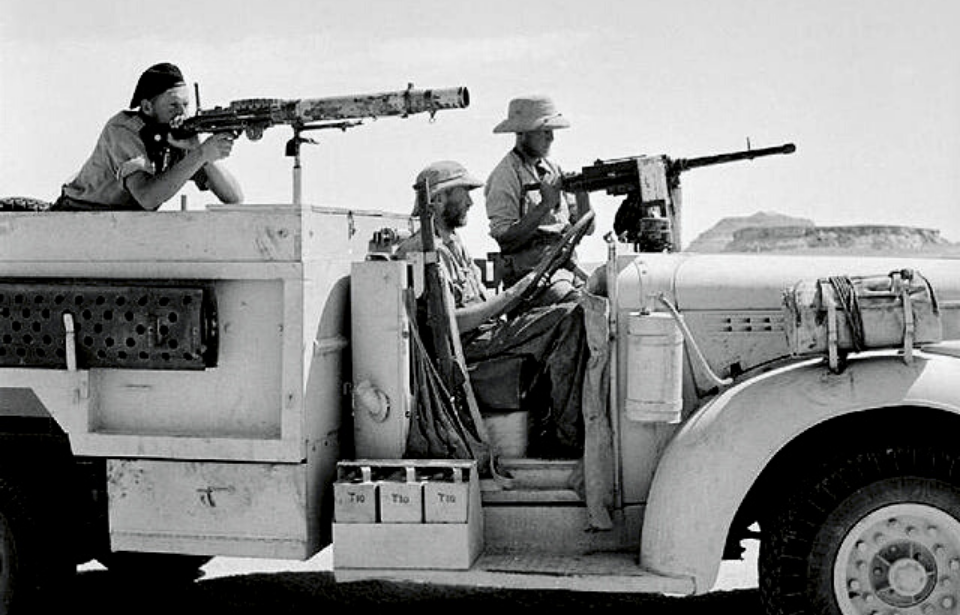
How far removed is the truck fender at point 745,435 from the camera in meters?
4.36

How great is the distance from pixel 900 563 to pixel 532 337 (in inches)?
62.7

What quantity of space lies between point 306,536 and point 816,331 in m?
1.95

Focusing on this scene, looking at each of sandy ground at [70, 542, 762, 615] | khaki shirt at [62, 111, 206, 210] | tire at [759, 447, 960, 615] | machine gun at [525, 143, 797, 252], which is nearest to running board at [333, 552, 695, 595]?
tire at [759, 447, 960, 615]

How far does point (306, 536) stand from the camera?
4688mm

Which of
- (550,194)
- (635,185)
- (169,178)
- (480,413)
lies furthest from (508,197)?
(169,178)

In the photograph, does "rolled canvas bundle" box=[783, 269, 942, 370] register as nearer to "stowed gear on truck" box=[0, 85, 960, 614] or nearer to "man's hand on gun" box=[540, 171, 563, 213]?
"stowed gear on truck" box=[0, 85, 960, 614]

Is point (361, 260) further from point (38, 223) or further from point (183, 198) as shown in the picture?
point (38, 223)

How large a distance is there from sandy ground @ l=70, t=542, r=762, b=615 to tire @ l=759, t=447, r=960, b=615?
123cm

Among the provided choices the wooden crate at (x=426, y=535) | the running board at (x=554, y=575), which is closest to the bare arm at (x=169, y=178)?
the wooden crate at (x=426, y=535)

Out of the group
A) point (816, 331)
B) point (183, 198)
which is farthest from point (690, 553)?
point (183, 198)

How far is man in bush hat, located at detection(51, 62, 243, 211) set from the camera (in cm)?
496

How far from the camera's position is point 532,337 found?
Answer: 16.6ft

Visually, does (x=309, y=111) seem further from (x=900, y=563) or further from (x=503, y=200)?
(x=900, y=563)

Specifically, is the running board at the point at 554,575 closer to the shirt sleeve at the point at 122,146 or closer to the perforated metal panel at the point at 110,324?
the perforated metal panel at the point at 110,324
